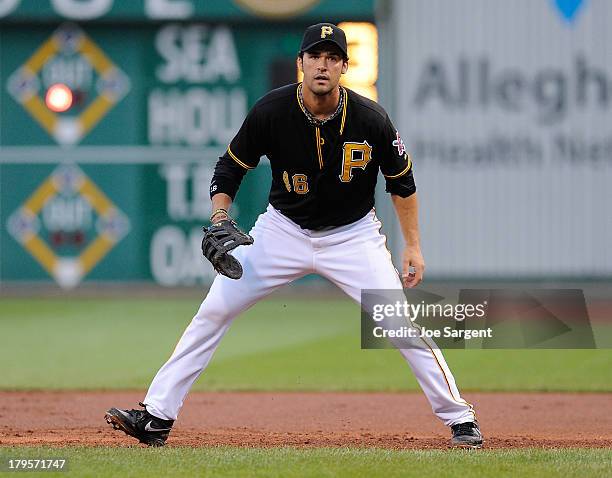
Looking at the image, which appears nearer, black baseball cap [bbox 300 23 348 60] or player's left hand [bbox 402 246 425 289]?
black baseball cap [bbox 300 23 348 60]

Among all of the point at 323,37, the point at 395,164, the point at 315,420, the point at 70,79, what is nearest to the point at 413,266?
the point at 395,164

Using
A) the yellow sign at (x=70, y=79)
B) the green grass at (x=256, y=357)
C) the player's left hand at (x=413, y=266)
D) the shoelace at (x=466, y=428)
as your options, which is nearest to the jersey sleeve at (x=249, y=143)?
the player's left hand at (x=413, y=266)

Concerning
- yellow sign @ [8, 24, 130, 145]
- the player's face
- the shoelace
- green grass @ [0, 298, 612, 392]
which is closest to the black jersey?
the player's face

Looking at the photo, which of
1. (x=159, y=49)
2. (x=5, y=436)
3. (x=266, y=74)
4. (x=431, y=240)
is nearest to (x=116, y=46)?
(x=159, y=49)

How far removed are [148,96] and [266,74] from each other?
1472 mm

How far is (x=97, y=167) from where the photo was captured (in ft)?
52.0

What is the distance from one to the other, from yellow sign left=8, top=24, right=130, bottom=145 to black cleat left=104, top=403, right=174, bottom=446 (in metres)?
10.2

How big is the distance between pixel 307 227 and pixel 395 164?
0.51 m

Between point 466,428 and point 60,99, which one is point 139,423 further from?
point 60,99

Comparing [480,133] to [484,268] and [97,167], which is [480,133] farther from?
[97,167]

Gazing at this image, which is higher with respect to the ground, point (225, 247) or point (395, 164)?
point (395, 164)

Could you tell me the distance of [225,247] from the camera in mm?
5977

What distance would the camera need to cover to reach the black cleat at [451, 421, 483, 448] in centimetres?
605

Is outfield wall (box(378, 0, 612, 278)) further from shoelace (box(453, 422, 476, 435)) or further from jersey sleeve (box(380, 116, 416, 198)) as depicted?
shoelace (box(453, 422, 476, 435))
